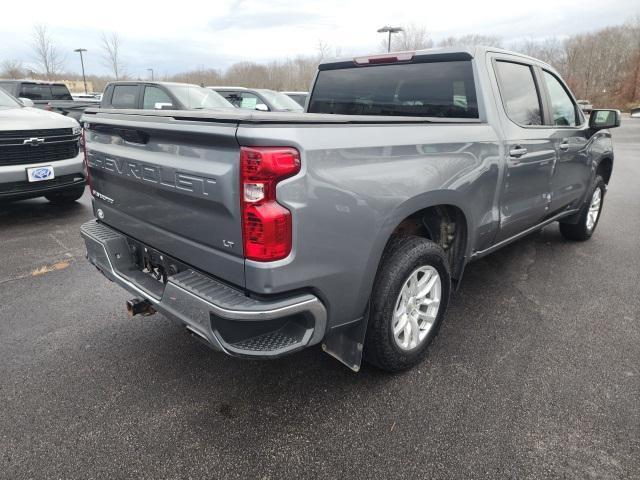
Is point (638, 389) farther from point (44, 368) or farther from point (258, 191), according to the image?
point (44, 368)

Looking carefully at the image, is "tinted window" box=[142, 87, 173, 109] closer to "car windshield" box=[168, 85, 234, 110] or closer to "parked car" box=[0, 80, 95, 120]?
"car windshield" box=[168, 85, 234, 110]

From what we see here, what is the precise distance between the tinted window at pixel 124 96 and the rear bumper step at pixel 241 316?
27.1ft

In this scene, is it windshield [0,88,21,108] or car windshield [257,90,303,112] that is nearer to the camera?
windshield [0,88,21,108]

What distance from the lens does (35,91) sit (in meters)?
12.6

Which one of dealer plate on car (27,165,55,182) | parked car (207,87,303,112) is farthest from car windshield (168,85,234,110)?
dealer plate on car (27,165,55,182)

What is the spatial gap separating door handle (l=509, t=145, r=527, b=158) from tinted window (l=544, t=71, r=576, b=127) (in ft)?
3.14

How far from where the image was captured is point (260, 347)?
194cm

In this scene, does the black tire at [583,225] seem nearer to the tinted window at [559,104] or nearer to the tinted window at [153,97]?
the tinted window at [559,104]

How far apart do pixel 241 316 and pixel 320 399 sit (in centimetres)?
90

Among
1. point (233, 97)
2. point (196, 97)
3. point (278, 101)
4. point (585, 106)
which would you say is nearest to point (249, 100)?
point (233, 97)

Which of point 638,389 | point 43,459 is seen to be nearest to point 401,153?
point 638,389

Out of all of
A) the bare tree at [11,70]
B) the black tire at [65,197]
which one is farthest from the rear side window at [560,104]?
the bare tree at [11,70]

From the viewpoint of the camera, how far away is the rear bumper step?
6.05ft

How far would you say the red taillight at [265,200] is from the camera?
172cm
